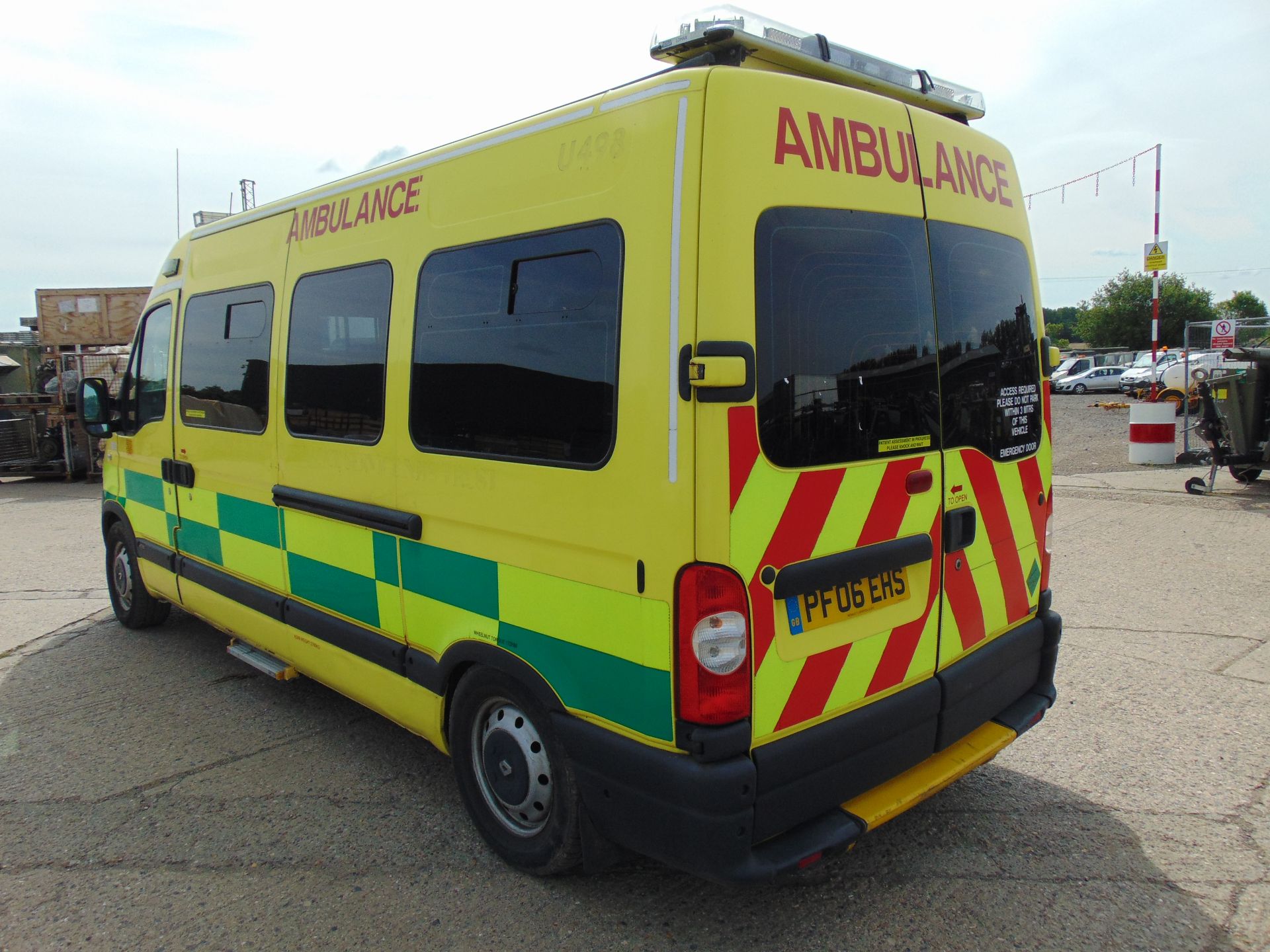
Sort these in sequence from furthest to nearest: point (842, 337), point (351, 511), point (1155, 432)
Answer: point (1155, 432), point (351, 511), point (842, 337)

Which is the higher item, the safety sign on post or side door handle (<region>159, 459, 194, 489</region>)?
the safety sign on post

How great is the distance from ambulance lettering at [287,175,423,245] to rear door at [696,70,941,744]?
137 centimetres

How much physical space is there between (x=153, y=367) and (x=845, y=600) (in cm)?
432

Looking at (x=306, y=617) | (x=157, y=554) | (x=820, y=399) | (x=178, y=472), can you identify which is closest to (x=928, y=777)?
(x=820, y=399)

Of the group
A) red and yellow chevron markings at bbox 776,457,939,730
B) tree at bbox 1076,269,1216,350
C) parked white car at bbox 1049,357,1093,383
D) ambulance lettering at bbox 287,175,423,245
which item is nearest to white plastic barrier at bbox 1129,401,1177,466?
red and yellow chevron markings at bbox 776,457,939,730

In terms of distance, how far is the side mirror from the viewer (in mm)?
5254

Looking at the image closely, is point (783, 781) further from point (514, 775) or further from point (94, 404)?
point (94, 404)

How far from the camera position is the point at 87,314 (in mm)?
14203

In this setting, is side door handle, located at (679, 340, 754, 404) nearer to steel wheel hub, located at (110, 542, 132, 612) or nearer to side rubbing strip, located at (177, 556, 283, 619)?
side rubbing strip, located at (177, 556, 283, 619)

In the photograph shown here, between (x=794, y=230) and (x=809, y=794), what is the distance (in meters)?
1.51

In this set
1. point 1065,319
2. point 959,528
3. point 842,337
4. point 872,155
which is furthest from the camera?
point 1065,319

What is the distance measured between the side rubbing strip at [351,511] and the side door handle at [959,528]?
5.68ft

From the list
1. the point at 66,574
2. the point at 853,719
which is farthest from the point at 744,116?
the point at 66,574

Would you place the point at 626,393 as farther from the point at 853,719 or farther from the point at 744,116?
the point at 853,719
